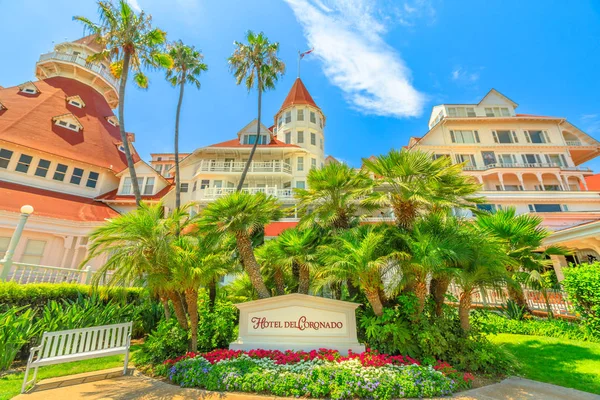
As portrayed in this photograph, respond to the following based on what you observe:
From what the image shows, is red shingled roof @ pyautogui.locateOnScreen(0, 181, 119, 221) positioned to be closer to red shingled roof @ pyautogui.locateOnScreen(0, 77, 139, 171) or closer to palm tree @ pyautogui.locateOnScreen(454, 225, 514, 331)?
red shingled roof @ pyautogui.locateOnScreen(0, 77, 139, 171)

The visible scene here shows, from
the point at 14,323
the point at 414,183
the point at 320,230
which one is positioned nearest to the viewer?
the point at 14,323

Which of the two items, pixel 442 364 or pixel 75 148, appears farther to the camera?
pixel 75 148

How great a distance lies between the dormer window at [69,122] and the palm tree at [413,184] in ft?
99.6

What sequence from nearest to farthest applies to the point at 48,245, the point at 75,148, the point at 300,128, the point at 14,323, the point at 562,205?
the point at 14,323 → the point at 48,245 → the point at 75,148 → the point at 562,205 → the point at 300,128

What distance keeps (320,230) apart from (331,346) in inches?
155

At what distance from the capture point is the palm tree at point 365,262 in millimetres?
6812

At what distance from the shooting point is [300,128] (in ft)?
98.9

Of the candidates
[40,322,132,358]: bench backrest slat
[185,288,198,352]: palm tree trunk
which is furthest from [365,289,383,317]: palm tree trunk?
[40,322,132,358]: bench backrest slat

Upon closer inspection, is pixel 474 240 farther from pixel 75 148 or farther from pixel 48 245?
pixel 75 148

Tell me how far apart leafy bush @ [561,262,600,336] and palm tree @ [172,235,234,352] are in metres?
13.1

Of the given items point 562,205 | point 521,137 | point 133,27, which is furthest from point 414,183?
point 521,137

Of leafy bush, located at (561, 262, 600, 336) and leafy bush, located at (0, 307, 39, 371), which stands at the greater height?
leafy bush, located at (561, 262, 600, 336)

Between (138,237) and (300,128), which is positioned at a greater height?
(300,128)

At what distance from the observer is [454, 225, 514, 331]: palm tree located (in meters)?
6.96
